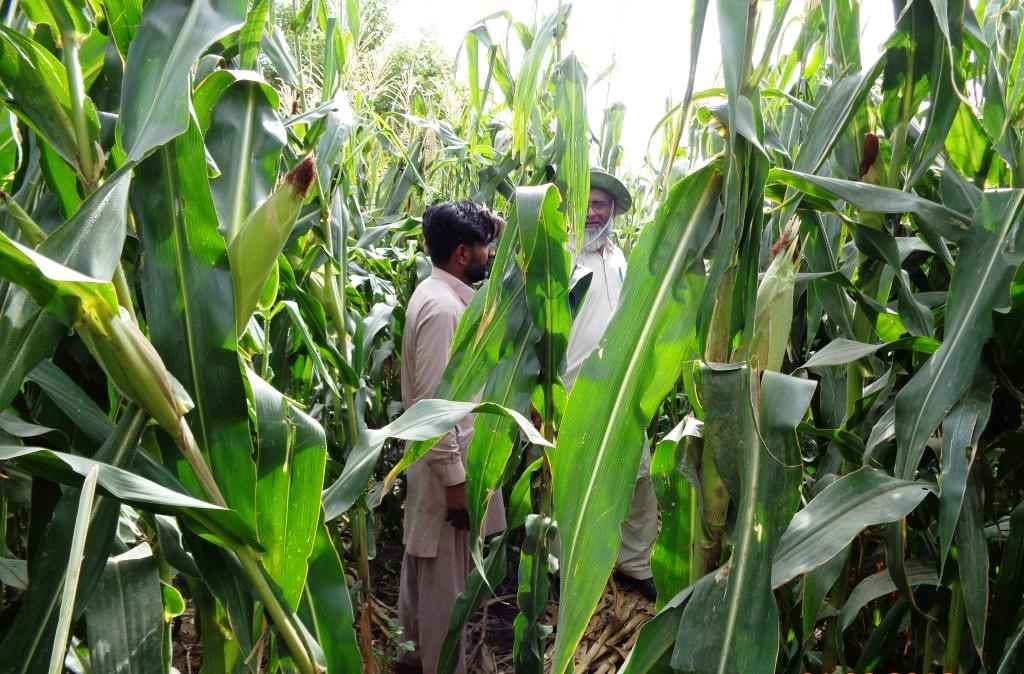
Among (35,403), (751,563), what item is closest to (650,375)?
(751,563)

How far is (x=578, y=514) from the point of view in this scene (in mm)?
804

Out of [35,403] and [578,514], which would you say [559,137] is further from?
[35,403]

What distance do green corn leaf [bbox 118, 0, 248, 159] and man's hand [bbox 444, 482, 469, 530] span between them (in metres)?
1.41

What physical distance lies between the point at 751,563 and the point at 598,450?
0.62ft

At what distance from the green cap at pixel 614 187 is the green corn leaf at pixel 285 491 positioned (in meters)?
1.52

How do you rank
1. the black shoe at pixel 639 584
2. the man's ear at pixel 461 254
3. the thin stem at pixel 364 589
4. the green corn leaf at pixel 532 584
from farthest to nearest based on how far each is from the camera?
the black shoe at pixel 639 584, the man's ear at pixel 461 254, the thin stem at pixel 364 589, the green corn leaf at pixel 532 584

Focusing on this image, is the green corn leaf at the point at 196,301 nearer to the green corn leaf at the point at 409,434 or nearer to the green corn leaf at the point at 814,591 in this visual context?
the green corn leaf at the point at 409,434

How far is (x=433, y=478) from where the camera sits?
2.06 meters

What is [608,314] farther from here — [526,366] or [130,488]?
[130,488]

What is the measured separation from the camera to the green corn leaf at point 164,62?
0.70 meters

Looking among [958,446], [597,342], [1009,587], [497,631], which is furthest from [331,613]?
[497,631]

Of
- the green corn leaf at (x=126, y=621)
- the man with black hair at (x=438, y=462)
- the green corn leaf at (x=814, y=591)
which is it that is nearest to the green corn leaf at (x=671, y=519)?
the green corn leaf at (x=814, y=591)

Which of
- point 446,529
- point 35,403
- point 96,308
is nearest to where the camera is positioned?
point 96,308

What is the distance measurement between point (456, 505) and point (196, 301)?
4.56 feet
